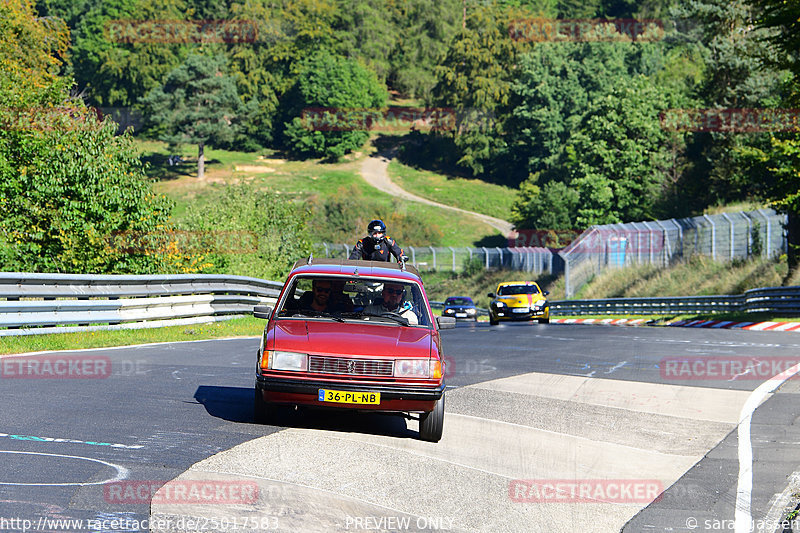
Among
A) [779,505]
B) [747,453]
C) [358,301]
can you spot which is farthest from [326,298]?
[779,505]

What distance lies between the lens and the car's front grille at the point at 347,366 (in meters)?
8.50

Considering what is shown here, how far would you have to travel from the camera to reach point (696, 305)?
36.5m

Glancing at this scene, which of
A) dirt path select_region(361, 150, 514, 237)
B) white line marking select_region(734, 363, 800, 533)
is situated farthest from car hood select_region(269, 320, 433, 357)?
dirt path select_region(361, 150, 514, 237)

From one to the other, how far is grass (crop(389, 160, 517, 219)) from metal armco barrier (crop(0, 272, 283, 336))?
78.4m

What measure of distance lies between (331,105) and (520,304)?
90006 millimetres

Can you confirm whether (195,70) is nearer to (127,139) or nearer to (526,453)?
(127,139)

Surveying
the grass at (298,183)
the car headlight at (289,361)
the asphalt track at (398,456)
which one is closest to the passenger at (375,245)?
the asphalt track at (398,456)

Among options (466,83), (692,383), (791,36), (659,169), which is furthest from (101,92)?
(692,383)

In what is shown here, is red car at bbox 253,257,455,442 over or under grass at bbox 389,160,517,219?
over

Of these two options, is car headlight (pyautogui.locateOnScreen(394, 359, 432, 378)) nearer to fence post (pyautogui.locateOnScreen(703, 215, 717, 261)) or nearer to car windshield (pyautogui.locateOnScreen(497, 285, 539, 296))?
car windshield (pyautogui.locateOnScreen(497, 285, 539, 296))

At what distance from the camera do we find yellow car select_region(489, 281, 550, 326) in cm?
3347

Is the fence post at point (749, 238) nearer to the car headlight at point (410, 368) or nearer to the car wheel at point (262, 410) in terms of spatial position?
the car headlight at point (410, 368)

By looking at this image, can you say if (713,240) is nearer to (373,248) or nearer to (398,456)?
(373,248)

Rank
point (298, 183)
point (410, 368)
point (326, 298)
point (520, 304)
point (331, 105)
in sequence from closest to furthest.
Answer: point (410, 368) < point (326, 298) < point (520, 304) < point (298, 183) < point (331, 105)
